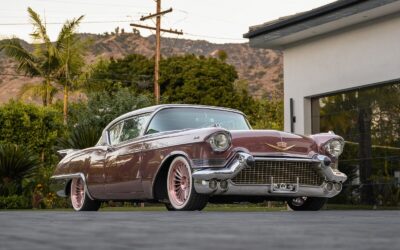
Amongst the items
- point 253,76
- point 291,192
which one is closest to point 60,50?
point 291,192

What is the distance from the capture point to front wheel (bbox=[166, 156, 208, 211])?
31.9 ft

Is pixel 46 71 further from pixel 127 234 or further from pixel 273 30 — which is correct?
pixel 127 234

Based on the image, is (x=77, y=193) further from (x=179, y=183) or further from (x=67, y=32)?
(x=67, y=32)

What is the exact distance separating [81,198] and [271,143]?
3.94 m

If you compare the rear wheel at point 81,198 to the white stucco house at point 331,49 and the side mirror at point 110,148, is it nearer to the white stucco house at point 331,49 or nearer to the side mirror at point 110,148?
the side mirror at point 110,148

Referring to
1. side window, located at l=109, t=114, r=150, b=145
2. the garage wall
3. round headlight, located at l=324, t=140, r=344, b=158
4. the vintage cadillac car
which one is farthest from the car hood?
the garage wall

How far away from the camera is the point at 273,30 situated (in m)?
19.0

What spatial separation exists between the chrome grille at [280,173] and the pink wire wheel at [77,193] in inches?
145

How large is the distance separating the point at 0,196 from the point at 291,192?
12623mm

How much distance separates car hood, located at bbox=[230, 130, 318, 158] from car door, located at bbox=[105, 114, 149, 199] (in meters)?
1.59

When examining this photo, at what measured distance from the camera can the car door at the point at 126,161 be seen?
1085 cm

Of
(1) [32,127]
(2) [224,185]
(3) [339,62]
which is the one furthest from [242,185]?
(1) [32,127]

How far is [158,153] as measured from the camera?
33.8 ft

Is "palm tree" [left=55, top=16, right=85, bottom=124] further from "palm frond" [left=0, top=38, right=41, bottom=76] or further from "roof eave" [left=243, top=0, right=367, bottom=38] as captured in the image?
"roof eave" [left=243, top=0, right=367, bottom=38]
